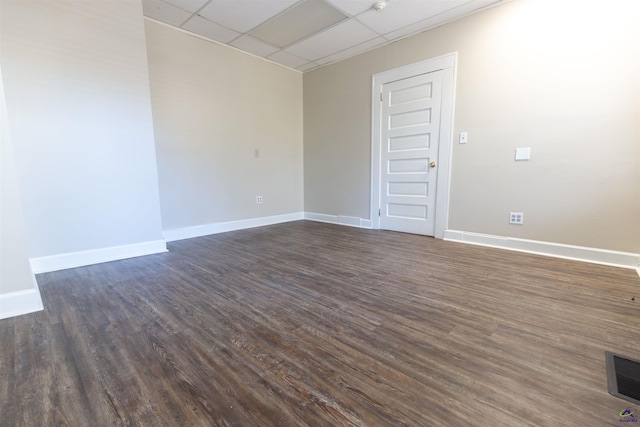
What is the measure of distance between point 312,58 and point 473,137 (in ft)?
8.94

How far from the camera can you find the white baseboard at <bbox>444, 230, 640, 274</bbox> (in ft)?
8.08

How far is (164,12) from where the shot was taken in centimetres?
309

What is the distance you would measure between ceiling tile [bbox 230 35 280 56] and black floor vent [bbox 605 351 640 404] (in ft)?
14.8

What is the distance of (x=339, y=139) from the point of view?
4594mm

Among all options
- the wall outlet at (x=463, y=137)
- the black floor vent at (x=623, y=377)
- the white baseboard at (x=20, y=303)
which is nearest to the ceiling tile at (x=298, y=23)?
the wall outlet at (x=463, y=137)

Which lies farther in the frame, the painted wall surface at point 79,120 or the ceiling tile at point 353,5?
the ceiling tile at point 353,5

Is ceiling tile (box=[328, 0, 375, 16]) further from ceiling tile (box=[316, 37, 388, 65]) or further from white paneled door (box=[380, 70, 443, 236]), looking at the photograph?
white paneled door (box=[380, 70, 443, 236])

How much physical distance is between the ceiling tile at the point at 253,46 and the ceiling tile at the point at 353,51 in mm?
828

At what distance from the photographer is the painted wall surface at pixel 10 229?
1677 mm

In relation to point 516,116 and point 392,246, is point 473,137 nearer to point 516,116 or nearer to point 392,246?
point 516,116

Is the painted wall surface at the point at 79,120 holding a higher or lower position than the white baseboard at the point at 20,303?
higher

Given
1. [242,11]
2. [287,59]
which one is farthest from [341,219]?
[242,11]

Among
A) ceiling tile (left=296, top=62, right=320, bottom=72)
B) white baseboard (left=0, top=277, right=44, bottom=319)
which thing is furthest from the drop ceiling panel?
white baseboard (left=0, top=277, right=44, bottom=319)

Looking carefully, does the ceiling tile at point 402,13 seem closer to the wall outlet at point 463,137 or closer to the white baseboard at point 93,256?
the wall outlet at point 463,137
